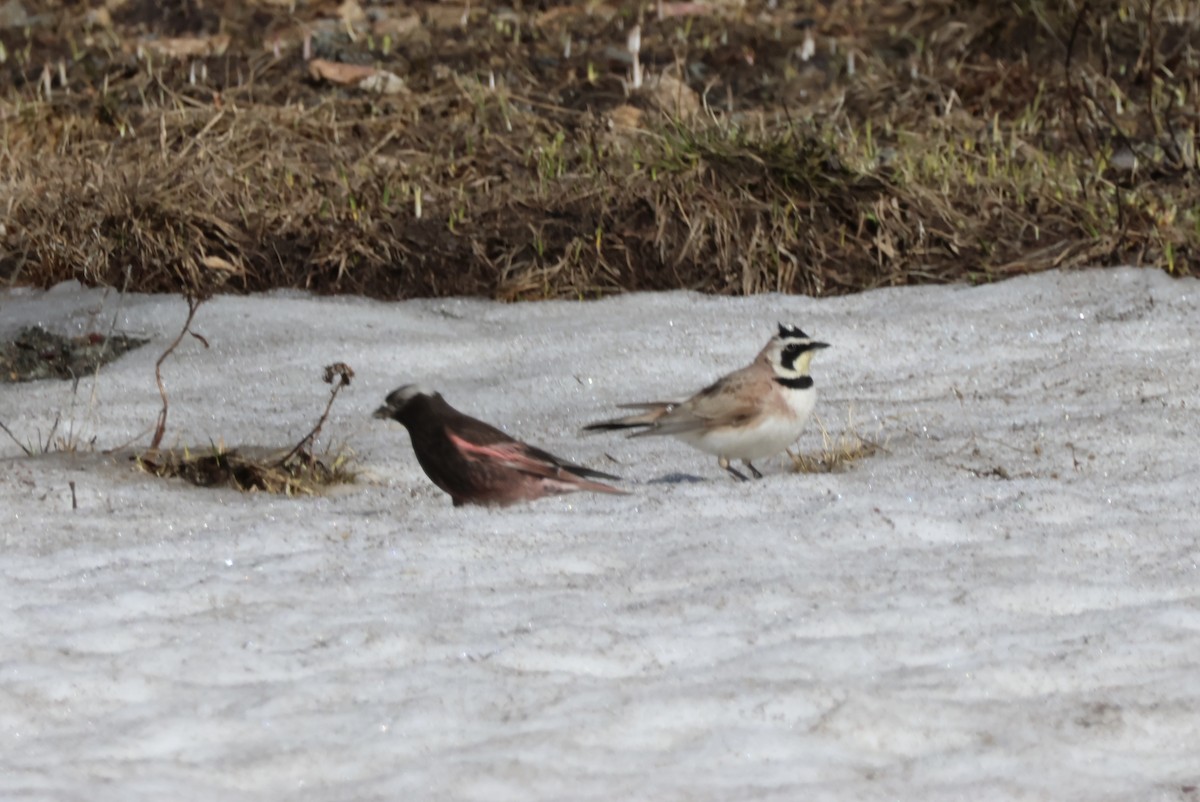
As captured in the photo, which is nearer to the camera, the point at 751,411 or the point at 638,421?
the point at 751,411

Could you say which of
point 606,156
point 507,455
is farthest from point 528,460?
point 606,156

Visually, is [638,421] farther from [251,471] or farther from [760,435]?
[251,471]

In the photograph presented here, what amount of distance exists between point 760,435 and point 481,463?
843mm

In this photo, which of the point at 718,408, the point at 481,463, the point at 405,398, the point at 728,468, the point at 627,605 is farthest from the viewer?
the point at 728,468

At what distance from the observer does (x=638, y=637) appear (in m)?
4.05

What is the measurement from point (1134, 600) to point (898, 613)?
58cm

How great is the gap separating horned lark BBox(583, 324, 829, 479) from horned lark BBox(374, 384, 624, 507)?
11.3 inches

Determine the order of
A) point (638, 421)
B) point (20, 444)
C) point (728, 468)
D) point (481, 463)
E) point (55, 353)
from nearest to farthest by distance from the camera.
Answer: point (481, 463) < point (638, 421) < point (728, 468) < point (20, 444) < point (55, 353)

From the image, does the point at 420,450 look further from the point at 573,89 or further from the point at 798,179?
the point at 573,89

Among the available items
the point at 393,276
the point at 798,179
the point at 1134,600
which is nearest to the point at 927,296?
the point at 798,179

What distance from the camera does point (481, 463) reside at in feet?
16.6

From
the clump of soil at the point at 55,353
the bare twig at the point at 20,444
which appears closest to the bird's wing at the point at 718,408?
the bare twig at the point at 20,444

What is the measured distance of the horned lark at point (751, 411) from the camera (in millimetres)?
5344

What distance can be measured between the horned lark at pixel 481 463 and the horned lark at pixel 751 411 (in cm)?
29
